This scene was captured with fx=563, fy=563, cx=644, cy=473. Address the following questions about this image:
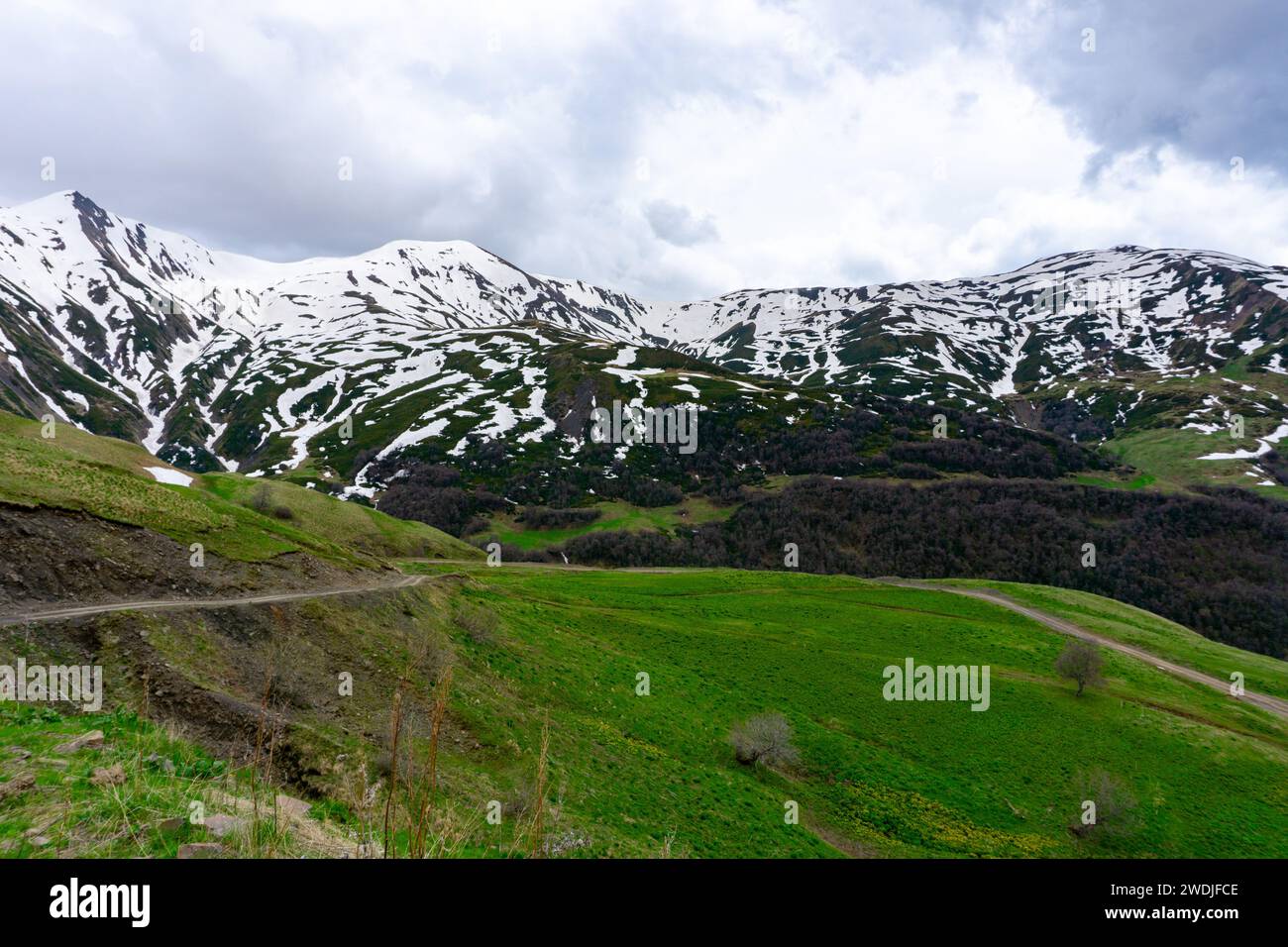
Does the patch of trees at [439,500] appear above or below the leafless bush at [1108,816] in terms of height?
above

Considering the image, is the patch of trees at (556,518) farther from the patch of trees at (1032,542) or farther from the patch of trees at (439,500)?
the patch of trees at (439,500)

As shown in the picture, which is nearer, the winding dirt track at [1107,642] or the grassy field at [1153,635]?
the winding dirt track at [1107,642]

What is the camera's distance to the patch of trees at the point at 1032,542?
4852 inches

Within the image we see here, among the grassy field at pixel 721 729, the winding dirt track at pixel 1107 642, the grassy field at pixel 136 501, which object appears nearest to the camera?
the grassy field at pixel 721 729

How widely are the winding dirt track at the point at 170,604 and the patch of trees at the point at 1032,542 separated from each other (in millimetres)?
98204

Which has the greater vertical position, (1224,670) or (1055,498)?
(1055,498)

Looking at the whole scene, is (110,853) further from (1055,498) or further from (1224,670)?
(1055,498)

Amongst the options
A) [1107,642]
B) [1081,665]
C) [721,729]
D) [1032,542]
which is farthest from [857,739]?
[1032,542]

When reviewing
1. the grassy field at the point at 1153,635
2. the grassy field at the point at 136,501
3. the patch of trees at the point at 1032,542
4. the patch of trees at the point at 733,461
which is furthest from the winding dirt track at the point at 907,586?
the patch of trees at the point at 733,461

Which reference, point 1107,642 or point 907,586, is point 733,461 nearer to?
point 907,586
